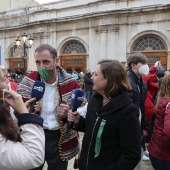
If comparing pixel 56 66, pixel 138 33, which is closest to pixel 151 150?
pixel 56 66

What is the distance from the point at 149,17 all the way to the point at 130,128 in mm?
15353

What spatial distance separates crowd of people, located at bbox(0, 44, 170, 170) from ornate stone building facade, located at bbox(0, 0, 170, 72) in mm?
13260

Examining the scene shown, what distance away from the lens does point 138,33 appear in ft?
53.3

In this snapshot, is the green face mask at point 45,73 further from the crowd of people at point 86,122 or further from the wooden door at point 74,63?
the wooden door at point 74,63

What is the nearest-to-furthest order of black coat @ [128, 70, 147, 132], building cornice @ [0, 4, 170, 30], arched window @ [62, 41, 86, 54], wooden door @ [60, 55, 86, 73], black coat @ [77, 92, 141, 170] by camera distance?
black coat @ [77, 92, 141, 170]
black coat @ [128, 70, 147, 132]
building cornice @ [0, 4, 170, 30]
wooden door @ [60, 55, 86, 73]
arched window @ [62, 41, 86, 54]

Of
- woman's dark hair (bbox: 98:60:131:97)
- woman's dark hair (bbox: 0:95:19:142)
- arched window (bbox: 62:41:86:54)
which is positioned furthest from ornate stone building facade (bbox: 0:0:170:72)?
woman's dark hair (bbox: 0:95:19:142)

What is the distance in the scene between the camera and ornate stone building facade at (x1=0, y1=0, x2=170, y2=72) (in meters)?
15.8

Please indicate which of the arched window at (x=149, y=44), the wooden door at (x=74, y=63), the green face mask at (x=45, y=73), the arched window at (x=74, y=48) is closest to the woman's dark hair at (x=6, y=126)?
the green face mask at (x=45, y=73)

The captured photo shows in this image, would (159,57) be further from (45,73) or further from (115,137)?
(115,137)

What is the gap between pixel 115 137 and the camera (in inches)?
77.1

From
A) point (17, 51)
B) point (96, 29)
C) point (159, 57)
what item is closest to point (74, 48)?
point (96, 29)

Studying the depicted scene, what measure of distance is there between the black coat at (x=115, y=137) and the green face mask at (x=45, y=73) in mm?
803

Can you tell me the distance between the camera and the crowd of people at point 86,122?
4.40 ft

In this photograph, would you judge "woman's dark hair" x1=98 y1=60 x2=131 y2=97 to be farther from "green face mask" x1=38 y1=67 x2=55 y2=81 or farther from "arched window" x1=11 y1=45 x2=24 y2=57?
"arched window" x1=11 y1=45 x2=24 y2=57
